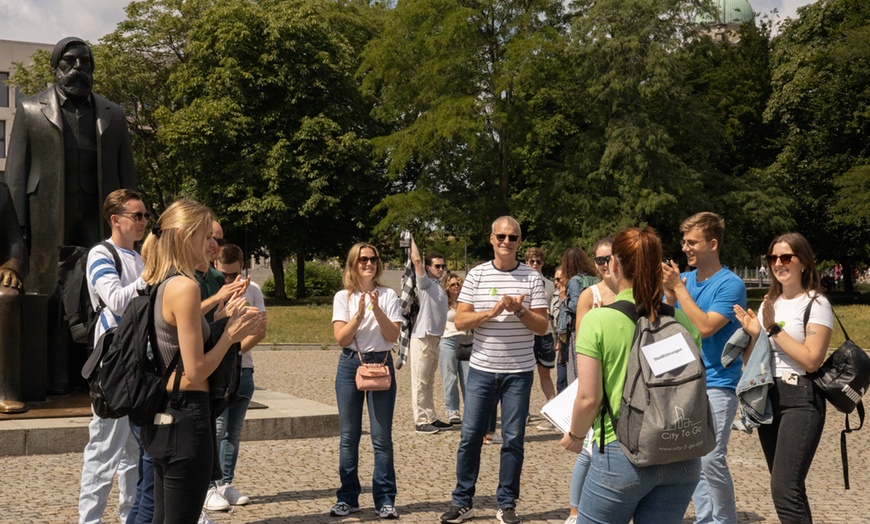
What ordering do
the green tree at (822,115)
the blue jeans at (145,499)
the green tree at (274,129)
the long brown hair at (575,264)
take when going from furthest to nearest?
the green tree at (274,129) < the green tree at (822,115) < the long brown hair at (575,264) < the blue jeans at (145,499)

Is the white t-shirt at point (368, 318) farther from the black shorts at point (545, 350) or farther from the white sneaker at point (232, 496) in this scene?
the black shorts at point (545, 350)

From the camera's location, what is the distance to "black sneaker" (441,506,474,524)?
21.7 ft

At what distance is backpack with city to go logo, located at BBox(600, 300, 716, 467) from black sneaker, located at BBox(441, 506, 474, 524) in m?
3.08

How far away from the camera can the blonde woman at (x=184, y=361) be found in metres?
3.97

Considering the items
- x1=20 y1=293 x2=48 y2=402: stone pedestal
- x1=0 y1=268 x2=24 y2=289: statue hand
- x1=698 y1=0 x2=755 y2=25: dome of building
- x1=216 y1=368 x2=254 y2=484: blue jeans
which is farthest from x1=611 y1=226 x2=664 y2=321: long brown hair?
x1=698 y1=0 x2=755 y2=25: dome of building

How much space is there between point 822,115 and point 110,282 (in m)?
40.6

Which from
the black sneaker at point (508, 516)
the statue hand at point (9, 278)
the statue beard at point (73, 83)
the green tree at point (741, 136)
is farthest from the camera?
the green tree at point (741, 136)

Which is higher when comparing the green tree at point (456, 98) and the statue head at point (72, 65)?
the green tree at point (456, 98)

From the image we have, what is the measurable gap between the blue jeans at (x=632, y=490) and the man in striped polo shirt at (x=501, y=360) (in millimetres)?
2730

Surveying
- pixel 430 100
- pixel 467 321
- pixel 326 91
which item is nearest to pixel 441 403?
pixel 467 321

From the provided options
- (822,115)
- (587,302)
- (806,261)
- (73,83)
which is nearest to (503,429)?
(587,302)

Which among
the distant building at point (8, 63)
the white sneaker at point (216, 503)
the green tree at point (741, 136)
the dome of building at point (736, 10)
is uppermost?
the dome of building at point (736, 10)

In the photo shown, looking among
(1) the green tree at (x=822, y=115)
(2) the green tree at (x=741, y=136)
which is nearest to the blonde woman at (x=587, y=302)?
(2) the green tree at (x=741, y=136)

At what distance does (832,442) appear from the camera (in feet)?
34.1
